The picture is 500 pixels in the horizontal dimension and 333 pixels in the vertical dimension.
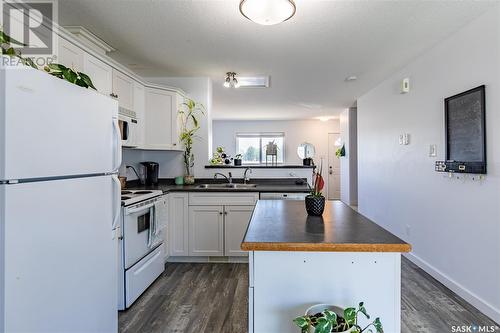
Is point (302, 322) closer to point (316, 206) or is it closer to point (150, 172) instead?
point (316, 206)

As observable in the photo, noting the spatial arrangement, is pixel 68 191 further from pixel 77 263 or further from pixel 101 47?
pixel 101 47

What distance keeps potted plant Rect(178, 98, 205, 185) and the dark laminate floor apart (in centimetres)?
142

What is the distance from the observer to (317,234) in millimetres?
1278

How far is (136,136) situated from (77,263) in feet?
6.17

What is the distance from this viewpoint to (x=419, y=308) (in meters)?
2.15

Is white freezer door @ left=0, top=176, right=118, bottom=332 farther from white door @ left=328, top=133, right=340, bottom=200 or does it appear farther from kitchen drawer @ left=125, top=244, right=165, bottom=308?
white door @ left=328, top=133, right=340, bottom=200

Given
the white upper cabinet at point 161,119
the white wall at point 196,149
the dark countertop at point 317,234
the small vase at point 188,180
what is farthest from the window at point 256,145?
the dark countertop at point 317,234

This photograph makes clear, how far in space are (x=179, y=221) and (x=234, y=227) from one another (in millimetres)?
662

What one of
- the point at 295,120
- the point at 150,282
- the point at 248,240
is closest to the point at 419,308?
the point at 248,240

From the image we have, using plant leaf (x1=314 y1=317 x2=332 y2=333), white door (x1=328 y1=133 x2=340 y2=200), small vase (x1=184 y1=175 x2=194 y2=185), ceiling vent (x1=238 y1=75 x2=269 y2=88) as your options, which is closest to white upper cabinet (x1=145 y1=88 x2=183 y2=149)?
small vase (x1=184 y1=175 x2=194 y2=185)

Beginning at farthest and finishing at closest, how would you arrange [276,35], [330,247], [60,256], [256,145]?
1. [256,145]
2. [276,35]
3. [60,256]
4. [330,247]

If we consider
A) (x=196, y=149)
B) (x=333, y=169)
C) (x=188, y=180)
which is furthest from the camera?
(x=333, y=169)

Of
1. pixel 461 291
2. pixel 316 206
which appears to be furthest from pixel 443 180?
pixel 316 206

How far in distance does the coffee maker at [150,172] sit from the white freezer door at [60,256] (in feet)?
5.98
